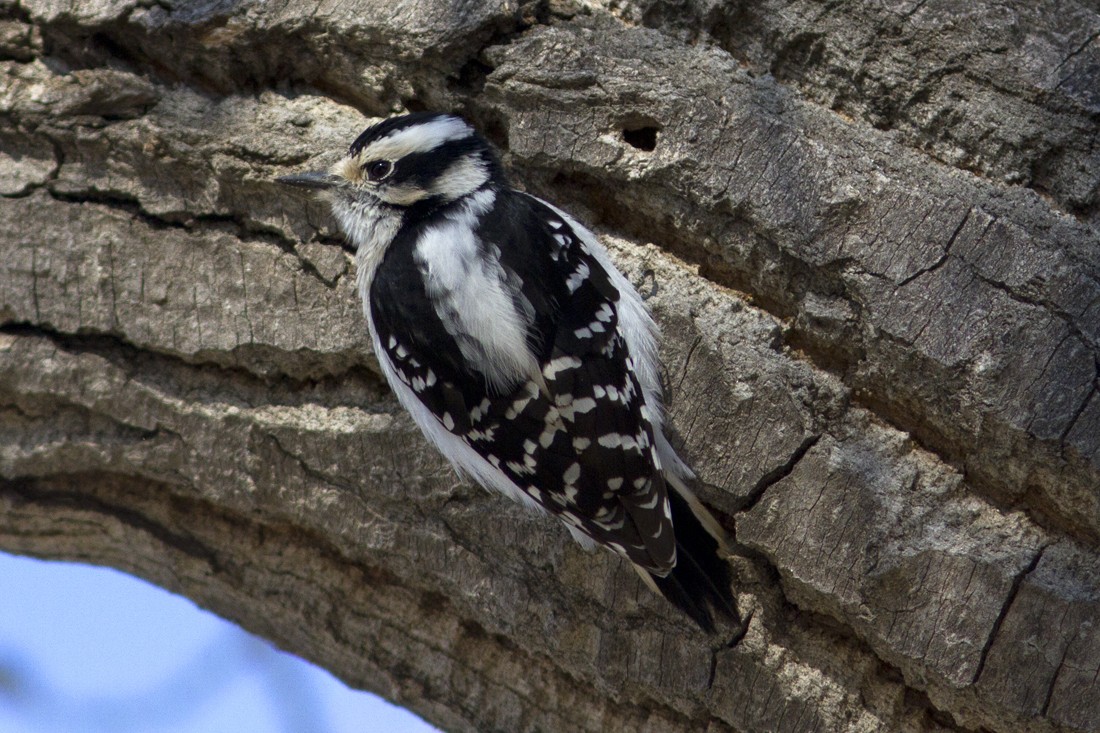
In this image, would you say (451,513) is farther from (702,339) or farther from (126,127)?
(126,127)

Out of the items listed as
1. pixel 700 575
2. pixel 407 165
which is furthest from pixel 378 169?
pixel 700 575

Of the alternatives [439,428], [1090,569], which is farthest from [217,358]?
[1090,569]

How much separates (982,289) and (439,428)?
1561 mm

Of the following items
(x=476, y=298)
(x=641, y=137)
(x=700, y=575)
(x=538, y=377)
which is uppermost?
(x=641, y=137)

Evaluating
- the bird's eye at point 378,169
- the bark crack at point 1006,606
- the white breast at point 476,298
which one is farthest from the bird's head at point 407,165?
the bark crack at point 1006,606

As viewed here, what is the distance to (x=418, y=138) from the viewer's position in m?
3.09

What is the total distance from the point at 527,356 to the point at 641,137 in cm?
72

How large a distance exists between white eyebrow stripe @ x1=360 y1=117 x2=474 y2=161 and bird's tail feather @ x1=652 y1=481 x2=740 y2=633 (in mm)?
1263

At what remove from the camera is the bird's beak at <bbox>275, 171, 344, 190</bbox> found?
3.10m

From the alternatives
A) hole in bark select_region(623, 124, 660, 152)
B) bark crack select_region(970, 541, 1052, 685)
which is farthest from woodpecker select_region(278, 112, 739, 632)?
bark crack select_region(970, 541, 1052, 685)

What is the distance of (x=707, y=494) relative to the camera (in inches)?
113

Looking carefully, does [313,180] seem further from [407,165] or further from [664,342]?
[664,342]

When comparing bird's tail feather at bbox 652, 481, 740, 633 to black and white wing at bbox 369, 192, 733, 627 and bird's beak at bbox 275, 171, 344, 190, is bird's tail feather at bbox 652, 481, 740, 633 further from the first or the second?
bird's beak at bbox 275, 171, 344, 190

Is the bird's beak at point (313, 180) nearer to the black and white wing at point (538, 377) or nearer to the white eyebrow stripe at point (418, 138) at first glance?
the white eyebrow stripe at point (418, 138)
